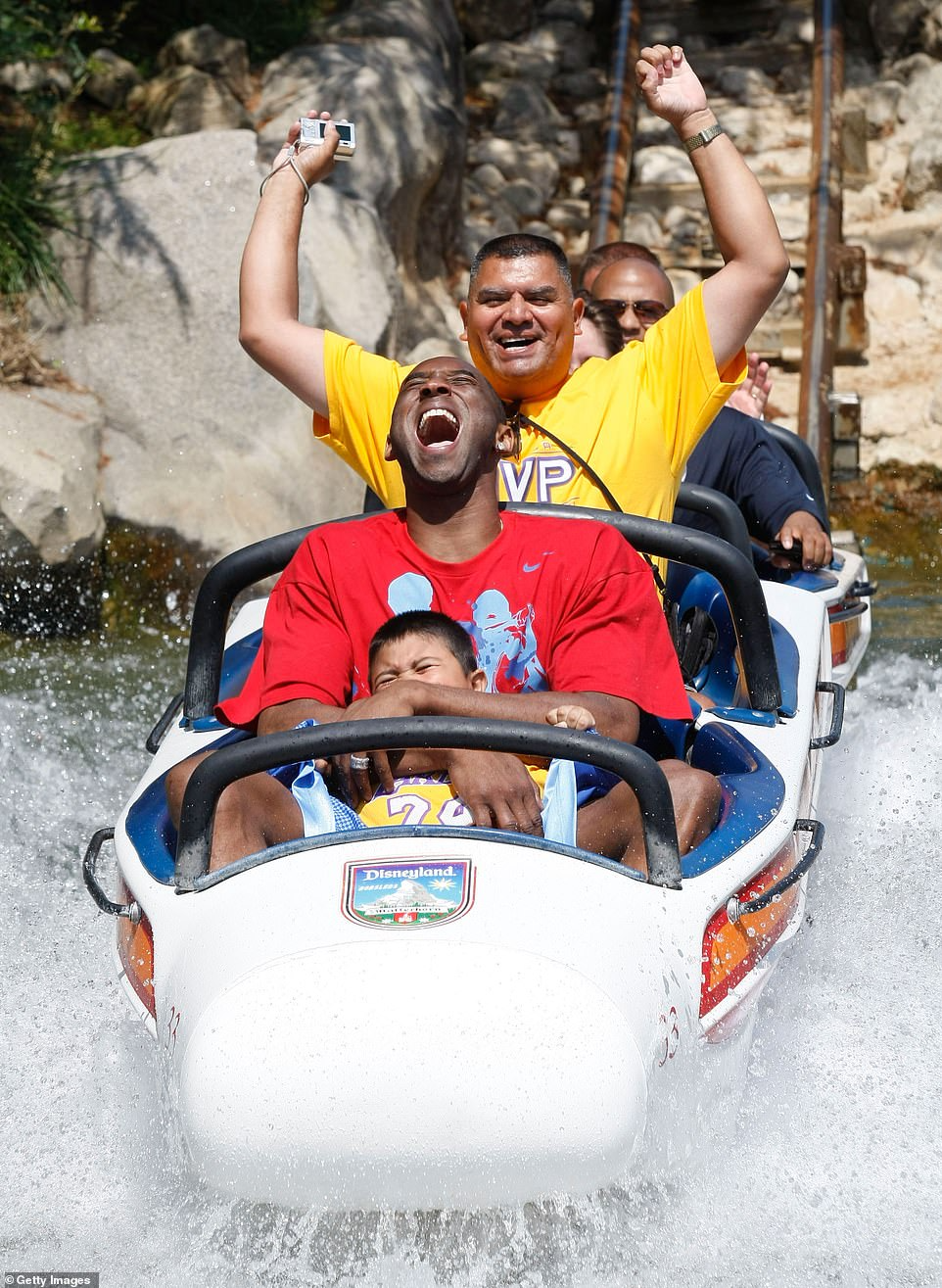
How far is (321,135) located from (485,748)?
1.68 meters

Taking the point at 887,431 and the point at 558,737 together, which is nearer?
the point at 558,737

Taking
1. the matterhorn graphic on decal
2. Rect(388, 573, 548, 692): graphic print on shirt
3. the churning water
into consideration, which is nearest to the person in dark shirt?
the churning water

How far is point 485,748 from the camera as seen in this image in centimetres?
203

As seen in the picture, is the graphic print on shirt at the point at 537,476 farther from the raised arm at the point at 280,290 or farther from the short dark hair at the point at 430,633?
the short dark hair at the point at 430,633

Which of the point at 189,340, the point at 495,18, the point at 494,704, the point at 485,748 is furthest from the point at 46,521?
the point at 495,18

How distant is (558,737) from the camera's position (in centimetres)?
201

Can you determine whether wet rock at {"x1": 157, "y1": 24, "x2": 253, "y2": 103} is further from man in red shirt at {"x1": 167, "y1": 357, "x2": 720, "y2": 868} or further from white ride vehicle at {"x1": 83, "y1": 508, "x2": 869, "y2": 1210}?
white ride vehicle at {"x1": 83, "y1": 508, "x2": 869, "y2": 1210}

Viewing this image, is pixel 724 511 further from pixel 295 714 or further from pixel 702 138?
pixel 295 714

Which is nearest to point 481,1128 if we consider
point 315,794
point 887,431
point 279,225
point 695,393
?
point 315,794

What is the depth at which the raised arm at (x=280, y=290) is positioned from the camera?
306 centimetres

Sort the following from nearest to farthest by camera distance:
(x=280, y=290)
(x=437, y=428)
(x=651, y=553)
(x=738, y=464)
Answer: (x=437, y=428), (x=651, y=553), (x=280, y=290), (x=738, y=464)

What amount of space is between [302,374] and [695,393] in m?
0.83

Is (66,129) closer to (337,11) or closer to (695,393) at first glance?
(337,11)

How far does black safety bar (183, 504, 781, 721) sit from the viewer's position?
2.68m
